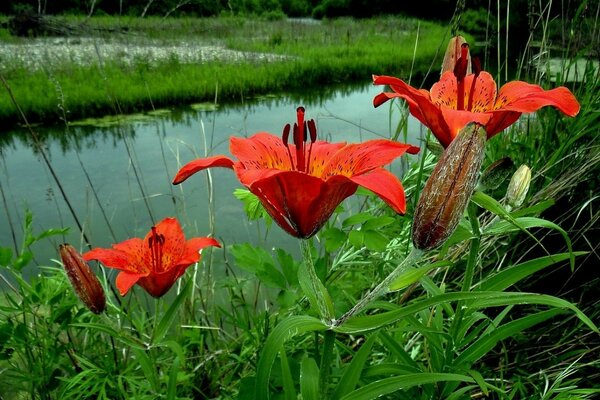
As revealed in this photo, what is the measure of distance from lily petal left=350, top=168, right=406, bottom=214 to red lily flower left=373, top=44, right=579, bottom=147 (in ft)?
0.32

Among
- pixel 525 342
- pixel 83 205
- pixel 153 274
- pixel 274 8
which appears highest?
pixel 274 8

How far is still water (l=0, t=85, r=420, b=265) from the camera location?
2139mm

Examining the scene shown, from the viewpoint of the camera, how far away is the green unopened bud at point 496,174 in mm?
518

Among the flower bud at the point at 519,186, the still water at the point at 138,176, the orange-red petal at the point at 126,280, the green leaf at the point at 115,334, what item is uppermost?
the flower bud at the point at 519,186

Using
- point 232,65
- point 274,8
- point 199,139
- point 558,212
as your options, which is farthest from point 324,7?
point 558,212

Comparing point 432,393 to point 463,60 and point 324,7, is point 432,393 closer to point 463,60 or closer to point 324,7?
point 463,60

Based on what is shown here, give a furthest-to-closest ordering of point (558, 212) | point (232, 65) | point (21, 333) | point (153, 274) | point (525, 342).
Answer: point (232, 65) < point (558, 212) < point (525, 342) < point (21, 333) < point (153, 274)

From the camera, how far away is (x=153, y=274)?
74 centimetres

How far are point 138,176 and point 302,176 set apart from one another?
2215mm

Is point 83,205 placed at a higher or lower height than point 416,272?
lower

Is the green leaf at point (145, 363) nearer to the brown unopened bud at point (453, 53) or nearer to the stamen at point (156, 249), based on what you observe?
the stamen at point (156, 249)

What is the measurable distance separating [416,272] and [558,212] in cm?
85

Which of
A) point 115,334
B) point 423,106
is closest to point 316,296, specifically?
point 423,106

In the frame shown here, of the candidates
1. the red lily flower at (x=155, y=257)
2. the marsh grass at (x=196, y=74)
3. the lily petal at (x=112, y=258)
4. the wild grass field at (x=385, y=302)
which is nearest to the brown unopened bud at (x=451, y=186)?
the wild grass field at (x=385, y=302)
